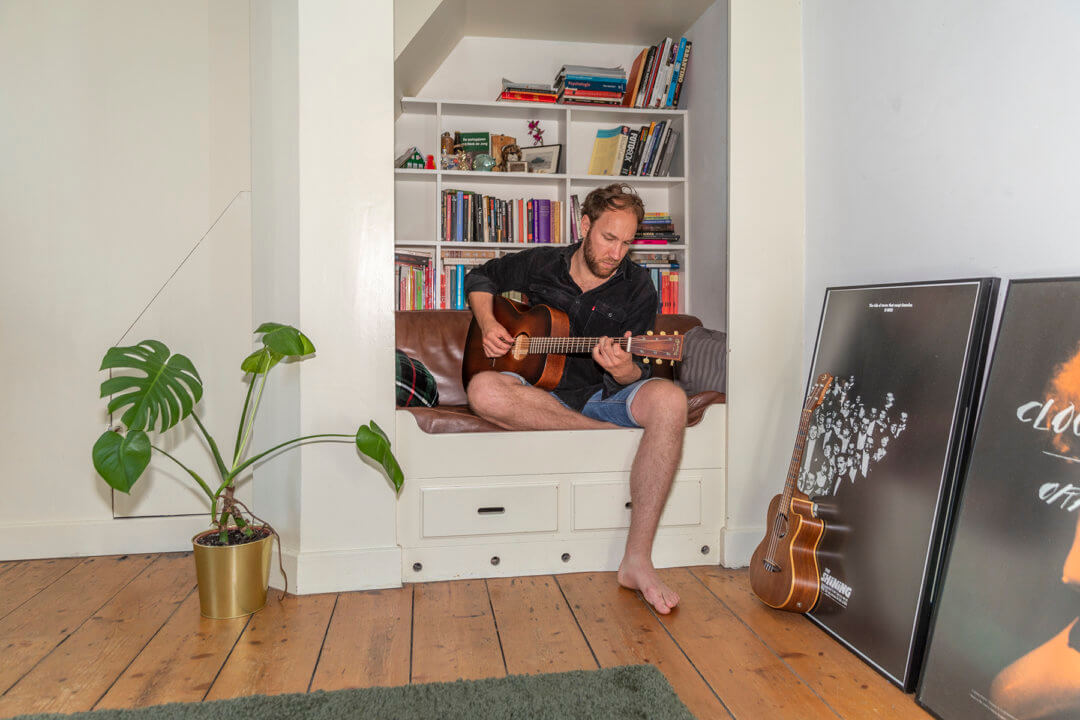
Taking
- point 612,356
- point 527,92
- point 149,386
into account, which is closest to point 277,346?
point 149,386

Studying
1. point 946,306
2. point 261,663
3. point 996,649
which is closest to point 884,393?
point 946,306

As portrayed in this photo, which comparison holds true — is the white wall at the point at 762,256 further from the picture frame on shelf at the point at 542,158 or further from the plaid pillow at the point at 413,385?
the picture frame on shelf at the point at 542,158

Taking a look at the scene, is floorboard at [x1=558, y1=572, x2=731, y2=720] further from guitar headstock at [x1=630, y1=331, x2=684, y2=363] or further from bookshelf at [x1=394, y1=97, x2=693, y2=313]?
bookshelf at [x1=394, y1=97, x2=693, y2=313]

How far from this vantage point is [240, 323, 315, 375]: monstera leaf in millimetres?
1942

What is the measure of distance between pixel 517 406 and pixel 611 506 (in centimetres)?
44

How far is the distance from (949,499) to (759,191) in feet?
3.94

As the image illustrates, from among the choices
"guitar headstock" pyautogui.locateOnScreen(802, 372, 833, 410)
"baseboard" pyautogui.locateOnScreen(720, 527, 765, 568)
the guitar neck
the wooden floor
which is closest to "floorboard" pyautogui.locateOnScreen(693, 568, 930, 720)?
the wooden floor

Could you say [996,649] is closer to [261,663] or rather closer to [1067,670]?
[1067,670]

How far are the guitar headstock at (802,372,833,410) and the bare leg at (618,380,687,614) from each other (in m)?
0.39

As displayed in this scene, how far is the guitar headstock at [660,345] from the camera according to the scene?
226cm

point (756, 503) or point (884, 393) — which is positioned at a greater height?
point (884, 393)

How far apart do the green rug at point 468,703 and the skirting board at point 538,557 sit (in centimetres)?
73

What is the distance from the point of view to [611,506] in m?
2.36

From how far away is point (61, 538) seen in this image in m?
2.53
